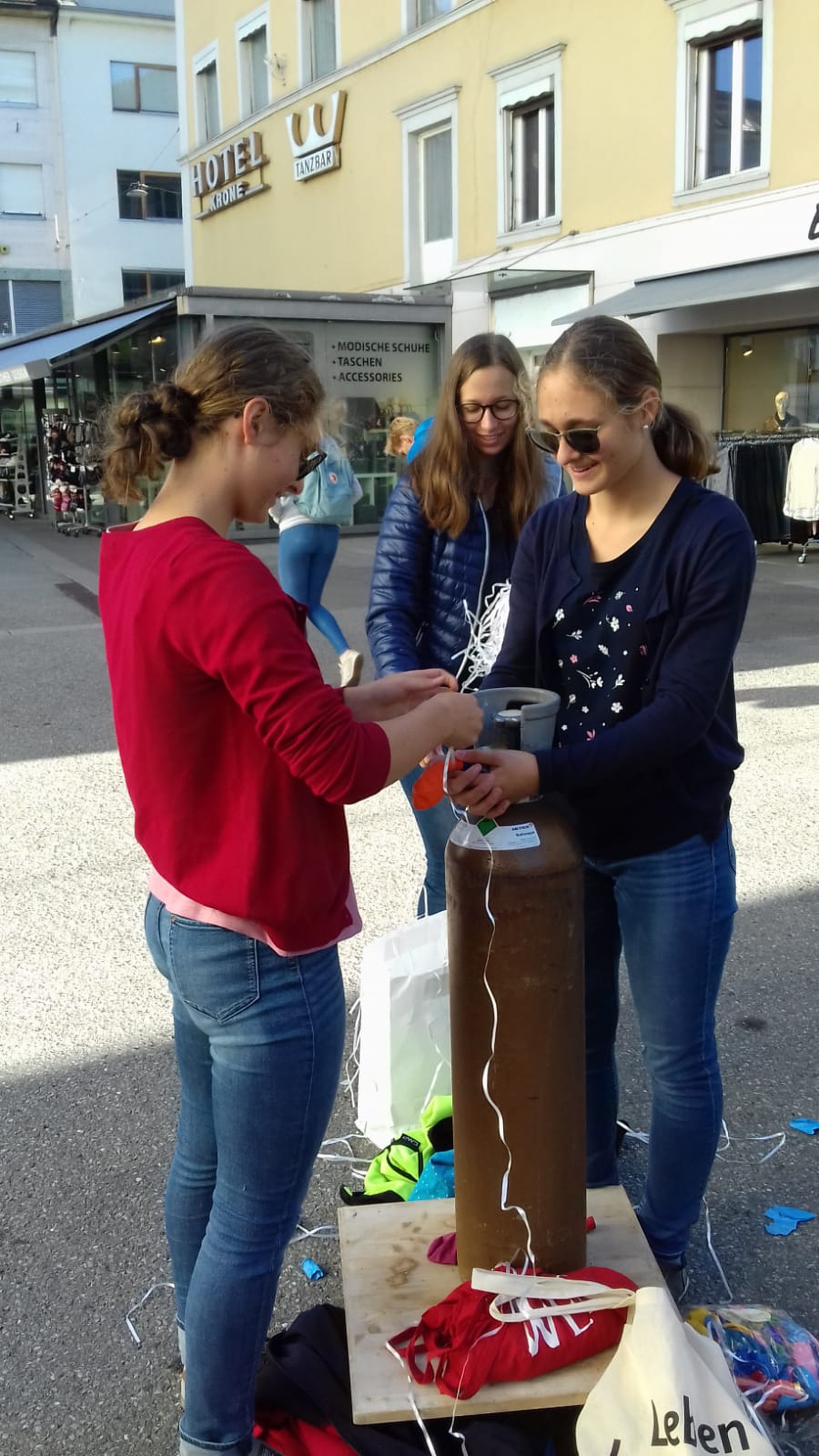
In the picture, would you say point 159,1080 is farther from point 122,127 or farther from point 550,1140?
point 122,127

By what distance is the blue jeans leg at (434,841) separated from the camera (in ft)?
10.6

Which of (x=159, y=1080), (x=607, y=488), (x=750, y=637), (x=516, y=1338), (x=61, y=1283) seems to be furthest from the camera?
(x=750, y=637)

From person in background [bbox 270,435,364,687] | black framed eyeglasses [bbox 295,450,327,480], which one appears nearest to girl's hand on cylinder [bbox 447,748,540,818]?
black framed eyeglasses [bbox 295,450,327,480]

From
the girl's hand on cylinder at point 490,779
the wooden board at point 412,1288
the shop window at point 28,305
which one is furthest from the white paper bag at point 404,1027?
the shop window at point 28,305

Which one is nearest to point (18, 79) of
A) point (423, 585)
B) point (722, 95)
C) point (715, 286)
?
point (722, 95)

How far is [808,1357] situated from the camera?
2.24 meters

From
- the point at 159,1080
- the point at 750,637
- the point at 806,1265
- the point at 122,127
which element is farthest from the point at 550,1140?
the point at 122,127

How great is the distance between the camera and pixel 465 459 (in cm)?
307

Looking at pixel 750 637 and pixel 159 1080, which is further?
pixel 750 637

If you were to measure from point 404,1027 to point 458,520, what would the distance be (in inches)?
48.5

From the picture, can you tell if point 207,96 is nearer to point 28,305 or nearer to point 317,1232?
point 28,305

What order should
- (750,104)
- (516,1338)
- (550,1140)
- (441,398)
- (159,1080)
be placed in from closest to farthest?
1. (516,1338)
2. (550,1140)
3. (441,398)
4. (159,1080)
5. (750,104)

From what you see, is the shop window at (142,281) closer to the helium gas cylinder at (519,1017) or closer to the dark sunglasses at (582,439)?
the dark sunglasses at (582,439)

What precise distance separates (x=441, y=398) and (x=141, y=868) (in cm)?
262
